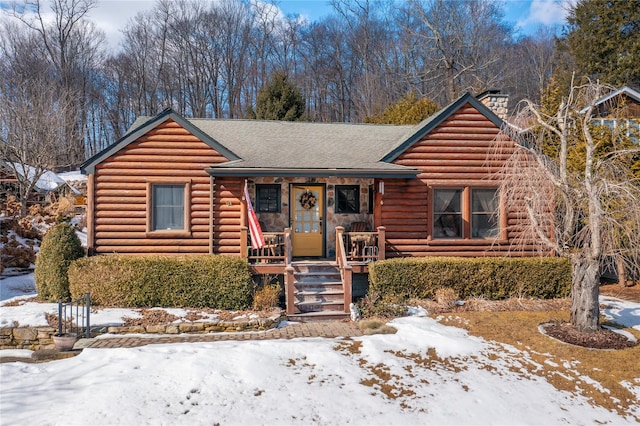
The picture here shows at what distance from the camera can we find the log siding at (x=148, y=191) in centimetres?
1115

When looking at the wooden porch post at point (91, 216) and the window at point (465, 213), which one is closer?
the wooden porch post at point (91, 216)

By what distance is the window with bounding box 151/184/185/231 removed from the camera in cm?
1135

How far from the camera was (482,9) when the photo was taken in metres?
31.8

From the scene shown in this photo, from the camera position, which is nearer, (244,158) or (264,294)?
(264,294)

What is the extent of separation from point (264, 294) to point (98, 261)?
4.20m

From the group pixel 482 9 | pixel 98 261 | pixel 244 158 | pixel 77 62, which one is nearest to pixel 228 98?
pixel 77 62

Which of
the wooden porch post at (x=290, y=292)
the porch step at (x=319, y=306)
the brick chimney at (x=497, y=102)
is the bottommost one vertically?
the porch step at (x=319, y=306)

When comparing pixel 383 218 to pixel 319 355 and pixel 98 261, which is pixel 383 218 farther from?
pixel 98 261

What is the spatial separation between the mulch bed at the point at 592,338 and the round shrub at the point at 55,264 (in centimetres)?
1117

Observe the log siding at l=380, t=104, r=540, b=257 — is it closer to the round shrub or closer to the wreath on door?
the wreath on door

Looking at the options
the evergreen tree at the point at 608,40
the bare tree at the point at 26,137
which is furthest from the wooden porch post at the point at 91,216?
the evergreen tree at the point at 608,40

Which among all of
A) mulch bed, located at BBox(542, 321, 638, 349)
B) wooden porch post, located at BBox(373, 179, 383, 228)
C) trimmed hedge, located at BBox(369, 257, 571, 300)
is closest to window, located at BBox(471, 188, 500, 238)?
trimmed hedge, located at BBox(369, 257, 571, 300)

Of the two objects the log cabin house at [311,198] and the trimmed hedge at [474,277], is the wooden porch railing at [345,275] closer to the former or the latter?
the log cabin house at [311,198]

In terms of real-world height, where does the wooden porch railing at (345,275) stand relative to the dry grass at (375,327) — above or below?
above
